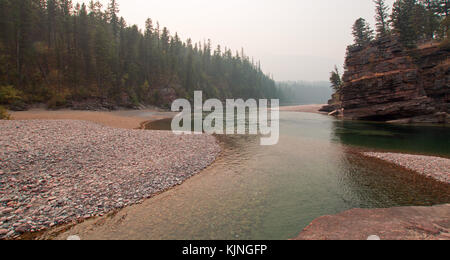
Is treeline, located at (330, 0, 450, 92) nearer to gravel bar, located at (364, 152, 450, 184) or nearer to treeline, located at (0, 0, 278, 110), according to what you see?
gravel bar, located at (364, 152, 450, 184)

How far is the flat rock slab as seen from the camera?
668 centimetres

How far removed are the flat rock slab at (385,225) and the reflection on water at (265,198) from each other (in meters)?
0.84

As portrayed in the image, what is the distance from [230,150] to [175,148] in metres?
6.09

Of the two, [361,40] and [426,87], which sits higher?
[361,40]

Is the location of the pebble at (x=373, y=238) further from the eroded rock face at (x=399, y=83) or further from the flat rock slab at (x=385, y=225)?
the eroded rock face at (x=399, y=83)

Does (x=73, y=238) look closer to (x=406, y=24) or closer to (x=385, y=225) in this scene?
(x=385, y=225)

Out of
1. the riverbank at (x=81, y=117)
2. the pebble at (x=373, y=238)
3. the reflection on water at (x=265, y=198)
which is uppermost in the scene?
the riverbank at (x=81, y=117)

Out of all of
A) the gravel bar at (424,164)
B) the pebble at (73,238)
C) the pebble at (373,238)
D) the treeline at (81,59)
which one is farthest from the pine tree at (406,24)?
the treeline at (81,59)

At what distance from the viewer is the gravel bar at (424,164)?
44.2 ft

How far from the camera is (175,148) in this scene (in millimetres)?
18562

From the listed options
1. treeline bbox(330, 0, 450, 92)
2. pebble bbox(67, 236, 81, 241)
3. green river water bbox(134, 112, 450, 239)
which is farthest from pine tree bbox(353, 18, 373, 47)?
pebble bbox(67, 236, 81, 241)

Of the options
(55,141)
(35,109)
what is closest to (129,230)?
(55,141)

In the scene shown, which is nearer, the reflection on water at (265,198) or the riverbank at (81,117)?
the reflection on water at (265,198)
